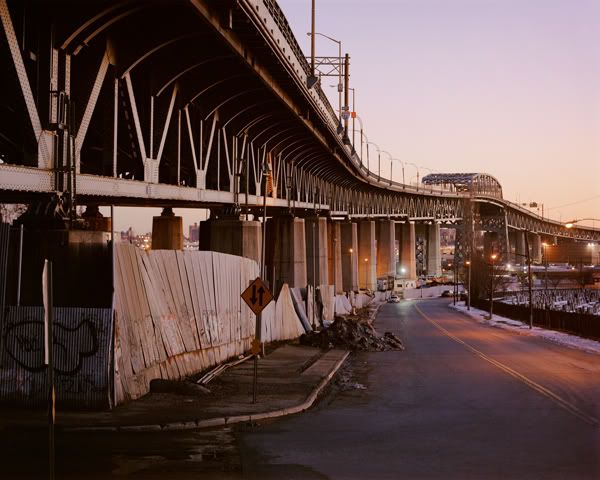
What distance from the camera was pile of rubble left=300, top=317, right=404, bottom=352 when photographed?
4372 cm

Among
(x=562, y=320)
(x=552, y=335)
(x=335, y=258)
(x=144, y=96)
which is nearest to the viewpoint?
(x=144, y=96)

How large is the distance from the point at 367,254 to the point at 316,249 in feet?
207

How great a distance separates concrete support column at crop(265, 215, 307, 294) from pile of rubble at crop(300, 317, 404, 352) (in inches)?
769

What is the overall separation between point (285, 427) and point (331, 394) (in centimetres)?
681

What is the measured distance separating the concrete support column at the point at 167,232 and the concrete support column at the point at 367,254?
293 ft

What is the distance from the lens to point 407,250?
575 feet

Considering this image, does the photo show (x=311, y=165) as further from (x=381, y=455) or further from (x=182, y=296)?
(x=381, y=455)

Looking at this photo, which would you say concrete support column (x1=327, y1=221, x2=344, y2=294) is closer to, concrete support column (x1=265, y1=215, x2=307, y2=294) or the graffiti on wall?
concrete support column (x1=265, y1=215, x2=307, y2=294)

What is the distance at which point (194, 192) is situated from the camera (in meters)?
32.6

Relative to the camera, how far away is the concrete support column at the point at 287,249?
66062 mm

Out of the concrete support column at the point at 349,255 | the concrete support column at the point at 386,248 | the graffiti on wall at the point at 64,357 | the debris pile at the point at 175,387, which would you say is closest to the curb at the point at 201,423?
the graffiti on wall at the point at 64,357

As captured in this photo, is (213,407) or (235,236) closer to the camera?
(213,407)

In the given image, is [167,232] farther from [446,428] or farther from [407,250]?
[407,250]

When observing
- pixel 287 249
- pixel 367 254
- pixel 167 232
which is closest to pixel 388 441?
pixel 167 232
